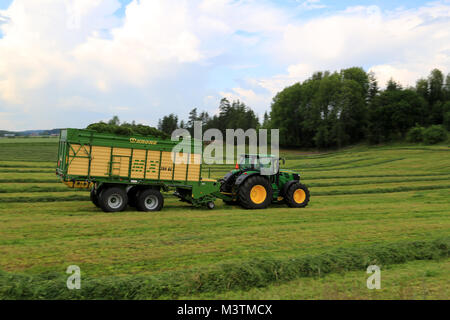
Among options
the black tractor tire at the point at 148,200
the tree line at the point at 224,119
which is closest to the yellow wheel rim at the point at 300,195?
the black tractor tire at the point at 148,200

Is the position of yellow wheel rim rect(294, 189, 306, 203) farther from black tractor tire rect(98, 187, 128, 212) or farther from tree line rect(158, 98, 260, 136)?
tree line rect(158, 98, 260, 136)

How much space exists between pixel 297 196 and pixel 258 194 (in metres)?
1.81

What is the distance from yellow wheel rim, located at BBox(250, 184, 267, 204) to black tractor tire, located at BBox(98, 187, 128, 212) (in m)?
4.88

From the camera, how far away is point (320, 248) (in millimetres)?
8000

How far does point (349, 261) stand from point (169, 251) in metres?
3.58

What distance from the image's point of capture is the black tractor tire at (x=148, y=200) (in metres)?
13.0

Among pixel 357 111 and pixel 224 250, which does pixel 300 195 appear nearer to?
pixel 224 250

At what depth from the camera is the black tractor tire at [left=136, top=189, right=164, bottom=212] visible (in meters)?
13.0

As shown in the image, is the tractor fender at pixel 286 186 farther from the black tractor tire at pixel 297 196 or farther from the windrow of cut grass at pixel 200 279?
the windrow of cut grass at pixel 200 279

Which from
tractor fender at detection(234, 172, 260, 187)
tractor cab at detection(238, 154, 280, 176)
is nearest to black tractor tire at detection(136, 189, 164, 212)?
tractor fender at detection(234, 172, 260, 187)

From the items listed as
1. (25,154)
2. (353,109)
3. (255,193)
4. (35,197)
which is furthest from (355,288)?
(353,109)

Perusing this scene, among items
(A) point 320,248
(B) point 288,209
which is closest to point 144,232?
(A) point 320,248

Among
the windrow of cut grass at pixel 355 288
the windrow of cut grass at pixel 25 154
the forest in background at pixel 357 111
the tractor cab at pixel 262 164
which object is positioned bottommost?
the windrow of cut grass at pixel 355 288

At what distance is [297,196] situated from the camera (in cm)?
1517
